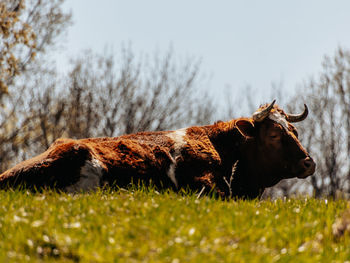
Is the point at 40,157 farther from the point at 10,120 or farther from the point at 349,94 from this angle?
the point at 349,94

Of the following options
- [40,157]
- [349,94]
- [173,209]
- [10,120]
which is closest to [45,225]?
[173,209]

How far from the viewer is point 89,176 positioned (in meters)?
7.62

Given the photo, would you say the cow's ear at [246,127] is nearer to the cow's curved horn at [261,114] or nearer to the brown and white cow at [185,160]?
the brown and white cow at [185,160]

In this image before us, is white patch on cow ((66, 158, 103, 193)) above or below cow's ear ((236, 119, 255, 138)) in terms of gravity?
below

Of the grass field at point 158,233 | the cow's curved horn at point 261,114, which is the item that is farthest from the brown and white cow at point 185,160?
the grass field at point 158,233

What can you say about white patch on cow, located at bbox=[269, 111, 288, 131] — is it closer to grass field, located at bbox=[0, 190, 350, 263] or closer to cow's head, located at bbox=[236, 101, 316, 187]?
cow's head, located at bbox=[236, 101, 316, 187]

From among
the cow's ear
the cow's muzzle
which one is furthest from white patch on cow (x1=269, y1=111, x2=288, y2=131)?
the cow's muzzle

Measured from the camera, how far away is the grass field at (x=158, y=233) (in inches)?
157

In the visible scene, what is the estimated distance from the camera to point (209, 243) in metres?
4.23

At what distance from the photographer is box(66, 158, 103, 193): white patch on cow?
7.54m

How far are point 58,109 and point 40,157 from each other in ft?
70.8

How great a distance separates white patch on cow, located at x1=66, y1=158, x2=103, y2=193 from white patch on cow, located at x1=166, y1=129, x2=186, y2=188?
4.76ft

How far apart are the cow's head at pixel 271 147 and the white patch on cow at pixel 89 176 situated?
3338 millimetres

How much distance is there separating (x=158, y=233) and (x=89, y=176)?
3459 mm
